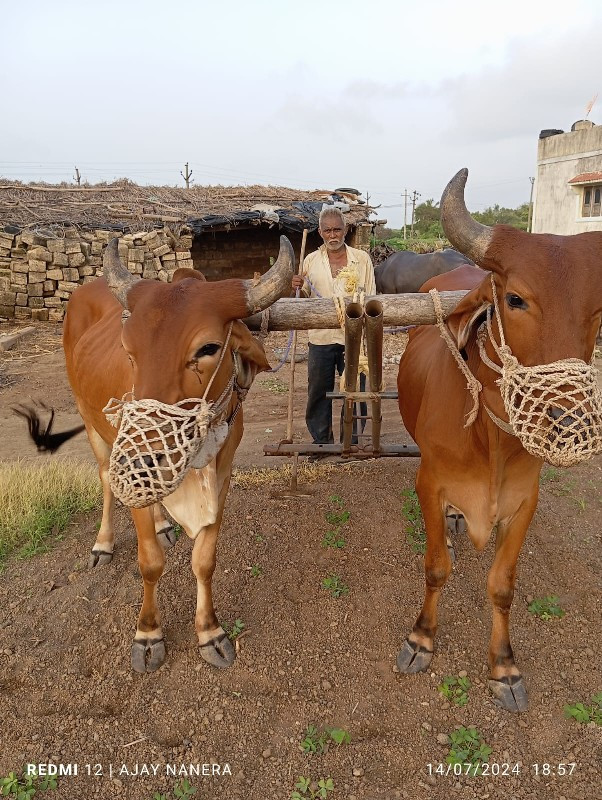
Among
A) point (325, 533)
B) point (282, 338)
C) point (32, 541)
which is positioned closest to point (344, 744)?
point (325, 533)

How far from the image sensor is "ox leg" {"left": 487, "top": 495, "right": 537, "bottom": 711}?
2707 mm

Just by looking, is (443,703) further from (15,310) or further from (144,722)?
(15,310)

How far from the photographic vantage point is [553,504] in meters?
4.46

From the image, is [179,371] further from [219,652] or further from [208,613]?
[219,652]

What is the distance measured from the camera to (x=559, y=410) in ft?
5.99

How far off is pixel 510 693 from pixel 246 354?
200 cm

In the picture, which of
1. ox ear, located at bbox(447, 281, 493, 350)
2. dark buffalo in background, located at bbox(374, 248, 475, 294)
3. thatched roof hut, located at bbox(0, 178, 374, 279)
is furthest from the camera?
thatched roof hut, located at bbox(0, 178, 374, 279)

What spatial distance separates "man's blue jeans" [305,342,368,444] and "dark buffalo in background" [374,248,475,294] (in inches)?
293

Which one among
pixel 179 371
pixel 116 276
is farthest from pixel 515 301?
pixel 116 276

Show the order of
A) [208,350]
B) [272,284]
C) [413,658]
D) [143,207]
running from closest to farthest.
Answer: [208,350] < [272,284] < [413,658] < [143,207]

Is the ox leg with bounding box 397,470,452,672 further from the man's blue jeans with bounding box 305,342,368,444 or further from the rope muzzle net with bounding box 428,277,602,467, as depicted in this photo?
the man's blue jeans with bounding box 305,342,368,444

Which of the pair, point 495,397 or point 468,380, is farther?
point 468,380

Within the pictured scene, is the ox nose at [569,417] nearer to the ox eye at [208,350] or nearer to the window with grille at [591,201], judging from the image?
the ox eye at [208,350]

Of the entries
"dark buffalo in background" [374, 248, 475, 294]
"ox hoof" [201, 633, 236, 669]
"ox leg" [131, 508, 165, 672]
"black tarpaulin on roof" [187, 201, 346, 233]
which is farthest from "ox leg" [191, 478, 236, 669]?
"black tarpaulin on roof" [187, 201, 346, 233]
